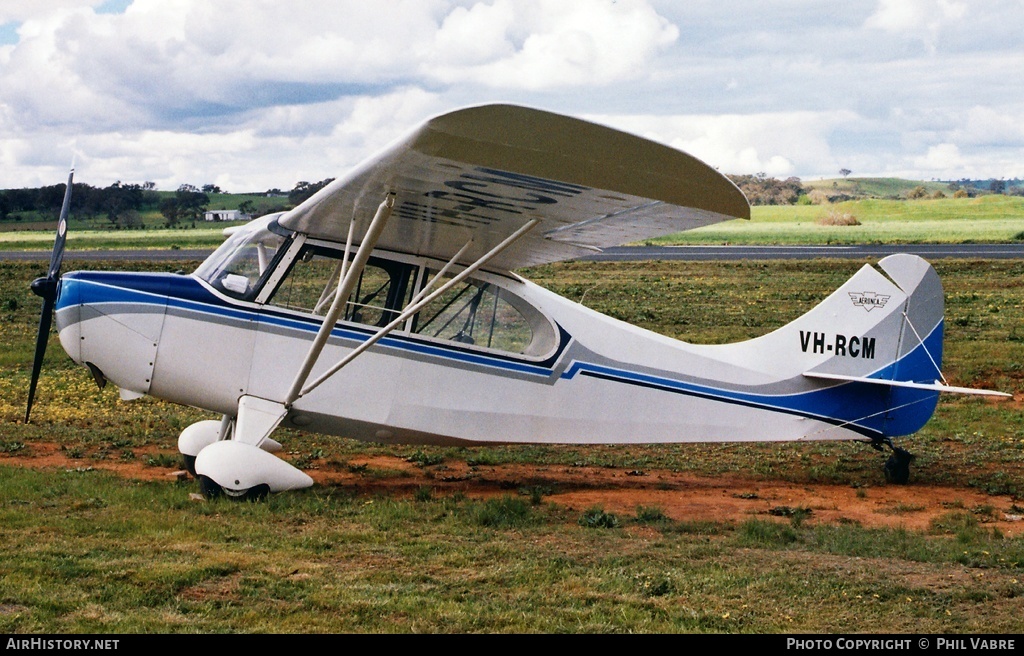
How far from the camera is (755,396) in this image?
10.7 m

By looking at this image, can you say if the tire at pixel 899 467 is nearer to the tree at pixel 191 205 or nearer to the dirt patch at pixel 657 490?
the dirt patch at pixel 657 490

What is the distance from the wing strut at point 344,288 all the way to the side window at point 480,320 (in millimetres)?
1010

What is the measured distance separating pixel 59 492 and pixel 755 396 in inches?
261

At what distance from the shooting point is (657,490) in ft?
34.5

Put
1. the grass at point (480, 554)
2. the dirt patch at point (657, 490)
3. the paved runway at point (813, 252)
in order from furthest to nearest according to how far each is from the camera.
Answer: the paved runway at point (813, 252) < the dirt patch at point (657, 490) < the grass at point (480, 554)

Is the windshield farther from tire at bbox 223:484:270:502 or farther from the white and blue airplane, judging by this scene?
tire at bbox 223:484:270:502

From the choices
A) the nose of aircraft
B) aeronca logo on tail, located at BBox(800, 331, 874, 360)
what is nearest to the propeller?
the nose of aircraft

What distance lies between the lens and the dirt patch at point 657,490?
30.8ft

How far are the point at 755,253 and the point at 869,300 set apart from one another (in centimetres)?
3669

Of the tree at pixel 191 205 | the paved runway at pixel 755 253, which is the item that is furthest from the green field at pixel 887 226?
the tree at pixel 191 205

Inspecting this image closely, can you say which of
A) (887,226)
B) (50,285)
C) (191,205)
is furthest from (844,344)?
(191,205)


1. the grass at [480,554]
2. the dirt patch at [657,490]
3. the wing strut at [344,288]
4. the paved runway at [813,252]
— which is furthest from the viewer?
the paved runway at [813,252]
